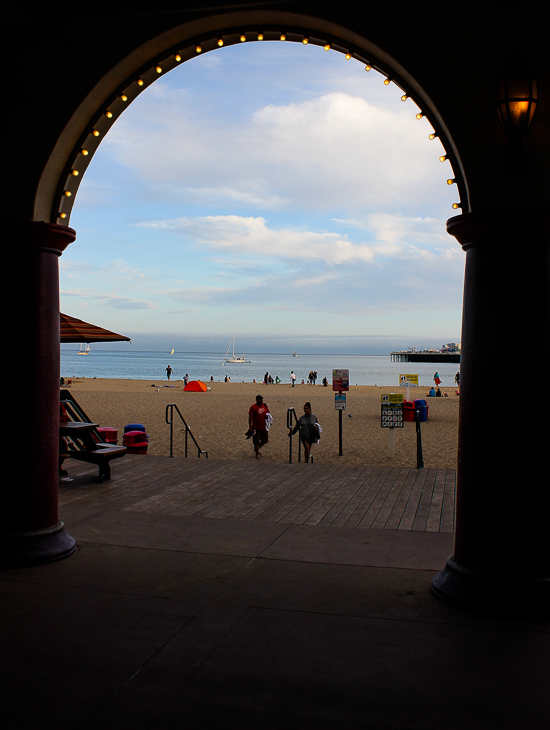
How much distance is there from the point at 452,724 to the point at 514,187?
3.16 metres

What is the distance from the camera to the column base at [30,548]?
4.55 metres

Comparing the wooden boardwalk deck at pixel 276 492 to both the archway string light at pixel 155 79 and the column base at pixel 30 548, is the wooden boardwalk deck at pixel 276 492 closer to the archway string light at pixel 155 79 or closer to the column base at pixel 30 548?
the column base at pixel 30 548

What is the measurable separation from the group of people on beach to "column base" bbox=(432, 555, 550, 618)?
299 inches

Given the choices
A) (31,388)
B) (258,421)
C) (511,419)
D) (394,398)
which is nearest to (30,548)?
(31,388)

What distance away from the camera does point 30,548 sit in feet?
15.1

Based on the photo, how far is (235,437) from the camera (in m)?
16.7

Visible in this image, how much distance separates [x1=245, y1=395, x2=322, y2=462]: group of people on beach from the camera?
11.6 m

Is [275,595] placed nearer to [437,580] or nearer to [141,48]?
[437,580]

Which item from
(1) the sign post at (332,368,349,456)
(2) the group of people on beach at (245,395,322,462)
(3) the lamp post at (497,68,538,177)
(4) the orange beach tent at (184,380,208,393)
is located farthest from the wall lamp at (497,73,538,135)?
(4) the orange beach tent at (184,380,208,393)

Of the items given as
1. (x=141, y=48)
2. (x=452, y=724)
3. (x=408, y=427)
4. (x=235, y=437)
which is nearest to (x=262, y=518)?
(x=452, y=724)

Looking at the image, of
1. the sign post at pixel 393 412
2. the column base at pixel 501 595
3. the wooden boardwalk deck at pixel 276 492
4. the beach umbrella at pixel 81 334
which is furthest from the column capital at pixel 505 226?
the sign post at pixel 393 412

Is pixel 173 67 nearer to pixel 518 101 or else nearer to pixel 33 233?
pixel 33 233

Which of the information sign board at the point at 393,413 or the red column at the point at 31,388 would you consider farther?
the information sign board at the point at 393,413

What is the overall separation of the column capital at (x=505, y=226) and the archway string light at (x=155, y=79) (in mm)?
366
